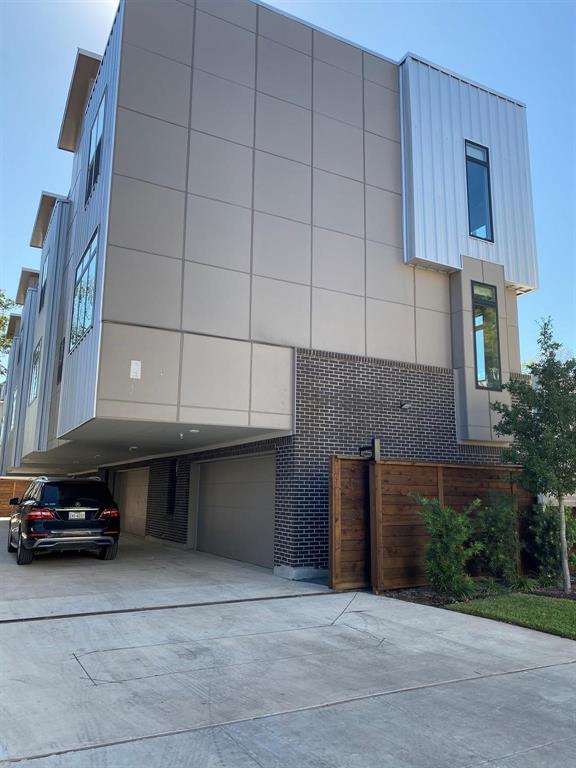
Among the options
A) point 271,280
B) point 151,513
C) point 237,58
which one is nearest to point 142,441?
point 271,280

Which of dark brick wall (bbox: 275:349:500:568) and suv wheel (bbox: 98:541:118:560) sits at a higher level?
dark brick wall (bbox: 275:349:500:568)

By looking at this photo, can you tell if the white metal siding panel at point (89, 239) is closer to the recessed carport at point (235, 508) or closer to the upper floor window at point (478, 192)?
the recessed carport at point (235, 508)

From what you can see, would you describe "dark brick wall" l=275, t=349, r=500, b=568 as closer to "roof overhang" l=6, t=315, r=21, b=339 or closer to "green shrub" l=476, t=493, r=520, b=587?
"green shrub" l=476, t=493, r=520, b=587

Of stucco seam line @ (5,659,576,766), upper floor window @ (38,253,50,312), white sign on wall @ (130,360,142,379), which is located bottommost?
stucco seam line @ (5,659,576,766)

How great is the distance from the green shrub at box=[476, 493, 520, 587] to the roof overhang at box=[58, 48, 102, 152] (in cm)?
1389

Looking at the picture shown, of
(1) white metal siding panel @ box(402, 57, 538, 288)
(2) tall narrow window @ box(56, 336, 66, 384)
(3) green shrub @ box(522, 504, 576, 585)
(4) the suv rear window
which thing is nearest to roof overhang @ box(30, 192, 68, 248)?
(2) tall narrow window @ box(56, 336, 66, 384)

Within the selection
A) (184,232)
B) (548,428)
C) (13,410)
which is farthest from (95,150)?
(13,410)

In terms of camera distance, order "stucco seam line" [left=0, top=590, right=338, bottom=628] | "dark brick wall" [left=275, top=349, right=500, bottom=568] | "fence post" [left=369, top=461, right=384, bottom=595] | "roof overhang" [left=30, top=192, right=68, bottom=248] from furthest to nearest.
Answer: "roof overhang" [left=30, top=192, right=68, bottom=248] → "dark brick wall" [left=275, top=349, right=500, bottom=568] → "fence post" [left=369, top=461, right=384, bottom=595] → "stucco seam line" [left=0, top=590, right=338, bottom=628]

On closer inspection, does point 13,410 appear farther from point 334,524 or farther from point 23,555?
point 334,524

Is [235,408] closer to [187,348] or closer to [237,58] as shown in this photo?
[187,348]

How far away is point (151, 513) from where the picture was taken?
18625mm

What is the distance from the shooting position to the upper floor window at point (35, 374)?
60.0 feet

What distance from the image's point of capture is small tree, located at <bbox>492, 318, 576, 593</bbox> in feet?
32.8

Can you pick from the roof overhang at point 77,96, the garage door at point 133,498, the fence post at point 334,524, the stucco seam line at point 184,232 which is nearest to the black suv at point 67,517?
the stucco seam line at point 184,232
